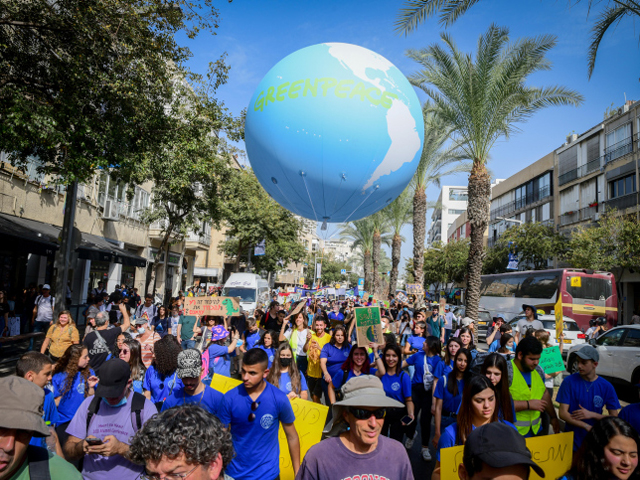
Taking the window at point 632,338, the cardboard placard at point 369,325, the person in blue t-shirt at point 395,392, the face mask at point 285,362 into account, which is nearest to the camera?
the person in blue t-shirt at point 395,392

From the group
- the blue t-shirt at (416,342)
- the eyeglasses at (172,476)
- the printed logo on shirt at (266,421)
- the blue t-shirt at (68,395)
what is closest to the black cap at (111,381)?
the printed logo on shirt at (266,421)

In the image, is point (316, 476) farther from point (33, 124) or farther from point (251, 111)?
point (33, 124)

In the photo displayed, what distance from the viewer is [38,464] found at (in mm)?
2080

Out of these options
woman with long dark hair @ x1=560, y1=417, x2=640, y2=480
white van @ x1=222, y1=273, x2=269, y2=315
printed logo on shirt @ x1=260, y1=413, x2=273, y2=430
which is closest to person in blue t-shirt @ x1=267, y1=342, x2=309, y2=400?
printed logo on shirt @ x1=260, y1=413, x2=273, y2=430

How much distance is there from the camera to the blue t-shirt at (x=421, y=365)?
237 inches

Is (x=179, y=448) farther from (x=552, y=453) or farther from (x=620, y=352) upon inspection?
(x=620, y=352)

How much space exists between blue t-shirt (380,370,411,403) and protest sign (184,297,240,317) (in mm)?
4221

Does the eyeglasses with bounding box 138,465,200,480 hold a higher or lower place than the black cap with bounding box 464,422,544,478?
lower

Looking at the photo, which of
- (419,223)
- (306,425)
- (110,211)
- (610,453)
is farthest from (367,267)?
(610,453)

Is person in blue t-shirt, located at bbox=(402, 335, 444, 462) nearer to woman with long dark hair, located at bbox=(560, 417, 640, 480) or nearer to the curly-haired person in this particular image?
woman with long dark hair, located at bbox=(560, 417, 640, 480)

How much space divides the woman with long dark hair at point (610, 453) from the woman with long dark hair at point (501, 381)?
0.89m

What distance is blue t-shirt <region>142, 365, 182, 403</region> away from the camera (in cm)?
461

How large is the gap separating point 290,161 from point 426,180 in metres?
17.7

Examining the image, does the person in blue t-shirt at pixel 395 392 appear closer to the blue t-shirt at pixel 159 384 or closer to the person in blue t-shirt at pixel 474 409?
the person in blue t-shirt at pixel 474 409
